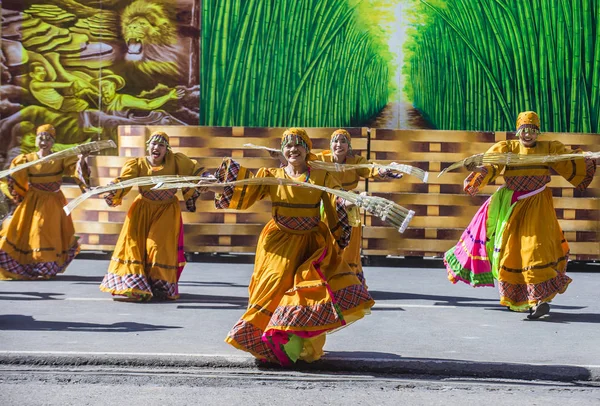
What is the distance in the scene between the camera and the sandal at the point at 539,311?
32.1 feet

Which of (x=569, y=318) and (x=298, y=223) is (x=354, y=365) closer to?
(x=298, y=223)

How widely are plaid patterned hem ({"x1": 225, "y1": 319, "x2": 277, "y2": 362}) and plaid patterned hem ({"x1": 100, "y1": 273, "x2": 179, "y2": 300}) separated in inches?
139

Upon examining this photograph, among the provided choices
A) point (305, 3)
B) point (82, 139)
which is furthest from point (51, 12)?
point (305, 3)

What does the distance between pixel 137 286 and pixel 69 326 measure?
1696mm

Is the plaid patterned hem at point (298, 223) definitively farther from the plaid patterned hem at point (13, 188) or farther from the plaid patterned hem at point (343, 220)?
the plaid patterned hem at point (13, 188)

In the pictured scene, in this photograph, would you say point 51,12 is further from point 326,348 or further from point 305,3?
point 326,348

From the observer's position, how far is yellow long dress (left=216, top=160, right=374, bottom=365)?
710 cm

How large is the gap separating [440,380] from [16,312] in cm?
437

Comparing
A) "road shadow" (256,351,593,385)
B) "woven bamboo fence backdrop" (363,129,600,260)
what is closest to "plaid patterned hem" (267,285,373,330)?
"road shadow" (256,351,593,385)

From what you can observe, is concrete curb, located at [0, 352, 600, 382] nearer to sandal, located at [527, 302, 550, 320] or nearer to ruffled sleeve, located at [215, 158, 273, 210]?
ruffled sleeve, located at [215, 158, 273, 210]

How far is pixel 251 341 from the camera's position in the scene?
720 centimetres

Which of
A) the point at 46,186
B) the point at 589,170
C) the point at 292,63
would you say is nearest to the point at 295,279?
the point at 589,170

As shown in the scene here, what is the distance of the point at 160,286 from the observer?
10820 mm

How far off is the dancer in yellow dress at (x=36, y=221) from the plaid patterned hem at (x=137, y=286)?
81.7 inches
